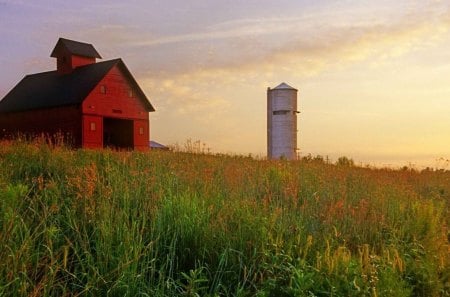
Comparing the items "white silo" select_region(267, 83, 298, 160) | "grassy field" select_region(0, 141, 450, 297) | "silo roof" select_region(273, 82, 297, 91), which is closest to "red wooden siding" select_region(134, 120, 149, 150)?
"white silo" select_region(267, 83, 298, 160)

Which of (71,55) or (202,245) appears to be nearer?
(202,245)

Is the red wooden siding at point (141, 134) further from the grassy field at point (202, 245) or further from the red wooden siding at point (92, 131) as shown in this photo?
the grassy field at point (202, 245)

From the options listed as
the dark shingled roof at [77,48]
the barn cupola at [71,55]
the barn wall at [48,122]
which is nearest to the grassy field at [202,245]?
the barn wall at [48,122]

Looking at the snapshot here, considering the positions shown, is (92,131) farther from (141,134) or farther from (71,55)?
(71,55)

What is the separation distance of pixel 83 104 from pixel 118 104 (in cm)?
259

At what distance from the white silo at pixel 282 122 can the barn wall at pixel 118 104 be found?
8.15 m

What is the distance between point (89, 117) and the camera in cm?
A: 2759

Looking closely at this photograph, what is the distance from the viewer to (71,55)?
3297 cm

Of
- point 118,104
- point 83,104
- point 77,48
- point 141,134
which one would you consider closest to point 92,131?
point 83,104

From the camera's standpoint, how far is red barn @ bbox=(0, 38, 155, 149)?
2770cm

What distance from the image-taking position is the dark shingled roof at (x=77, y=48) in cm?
3325

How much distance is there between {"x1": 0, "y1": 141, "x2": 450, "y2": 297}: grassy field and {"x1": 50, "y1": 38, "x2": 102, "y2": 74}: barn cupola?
2613cm

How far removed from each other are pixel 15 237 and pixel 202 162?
7.25 m

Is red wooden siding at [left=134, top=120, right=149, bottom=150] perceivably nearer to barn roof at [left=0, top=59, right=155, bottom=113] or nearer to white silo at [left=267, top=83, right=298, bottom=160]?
barn roof at [left=0, top=59, right=155, bottom=113]
